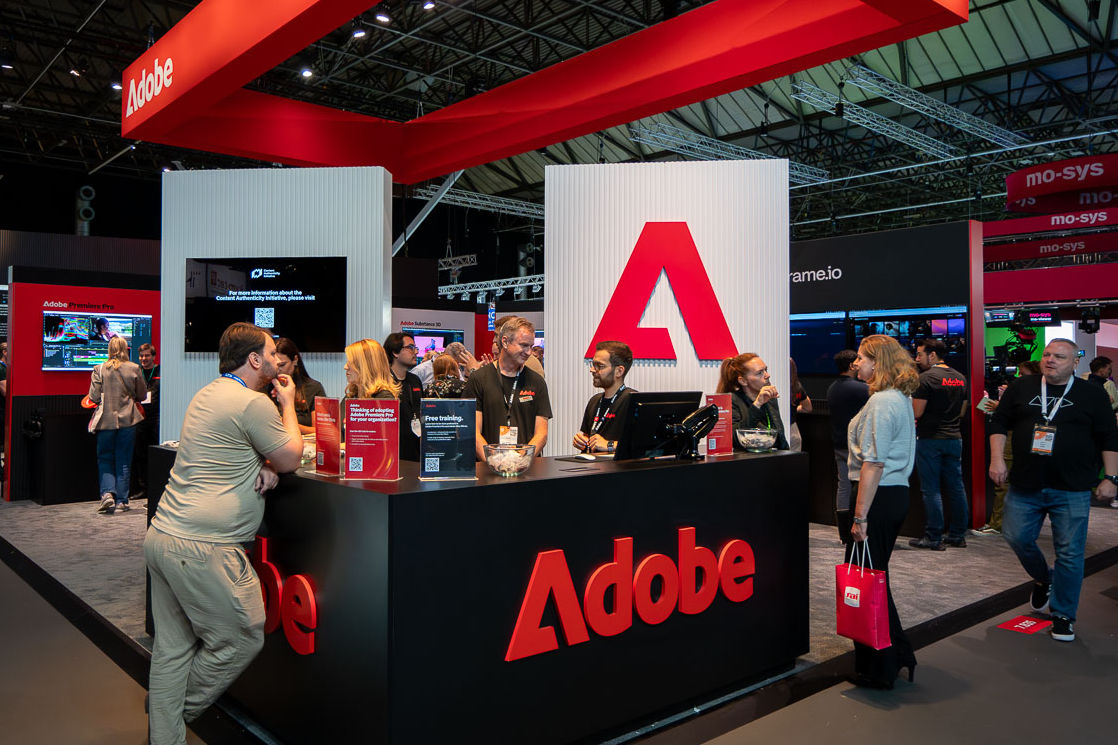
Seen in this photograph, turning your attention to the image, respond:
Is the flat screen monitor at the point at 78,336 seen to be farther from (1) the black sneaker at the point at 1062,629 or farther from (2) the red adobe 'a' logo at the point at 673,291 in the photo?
(1) the black sneaker at the point at 1062,629

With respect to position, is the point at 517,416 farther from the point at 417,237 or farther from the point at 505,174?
the point at 417,237

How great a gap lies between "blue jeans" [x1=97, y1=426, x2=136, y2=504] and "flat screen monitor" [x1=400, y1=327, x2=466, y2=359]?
5394mm

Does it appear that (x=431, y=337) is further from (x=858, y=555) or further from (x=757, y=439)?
(x=858, y=555)

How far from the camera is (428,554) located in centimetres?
230

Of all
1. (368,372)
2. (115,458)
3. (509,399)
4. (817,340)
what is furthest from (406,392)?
(817,340)

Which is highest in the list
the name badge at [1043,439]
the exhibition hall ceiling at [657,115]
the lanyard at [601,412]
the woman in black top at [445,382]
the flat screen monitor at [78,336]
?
the exhibition hall ceiling at [657,115]

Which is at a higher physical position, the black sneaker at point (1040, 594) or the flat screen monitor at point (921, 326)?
the flat screen monitor at point (921, 326)

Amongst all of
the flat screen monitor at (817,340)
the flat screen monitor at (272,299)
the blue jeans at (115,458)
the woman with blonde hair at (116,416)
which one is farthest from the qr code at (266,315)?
the flat screen monitor at (817,340)

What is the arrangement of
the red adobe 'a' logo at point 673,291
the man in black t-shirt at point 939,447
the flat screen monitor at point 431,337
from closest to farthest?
the red adobe 'a' logo at point 673,291 → the man in black t-shirt at point 939,447 → the flat screen monitor at point 431,337

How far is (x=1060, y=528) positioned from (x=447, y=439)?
10.2 feet

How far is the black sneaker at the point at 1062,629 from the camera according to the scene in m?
3.82

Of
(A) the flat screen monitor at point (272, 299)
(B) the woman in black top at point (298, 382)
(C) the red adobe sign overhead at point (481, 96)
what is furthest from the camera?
(A) the flat screen monitor at point (272, 299)

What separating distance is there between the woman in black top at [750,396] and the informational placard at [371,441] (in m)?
1.82

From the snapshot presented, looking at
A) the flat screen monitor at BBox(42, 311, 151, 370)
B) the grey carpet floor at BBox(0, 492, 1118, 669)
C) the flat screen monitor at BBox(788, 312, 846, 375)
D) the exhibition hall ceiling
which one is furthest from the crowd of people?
the flat screen monitor at BBox(42, 311, 151, 370)
